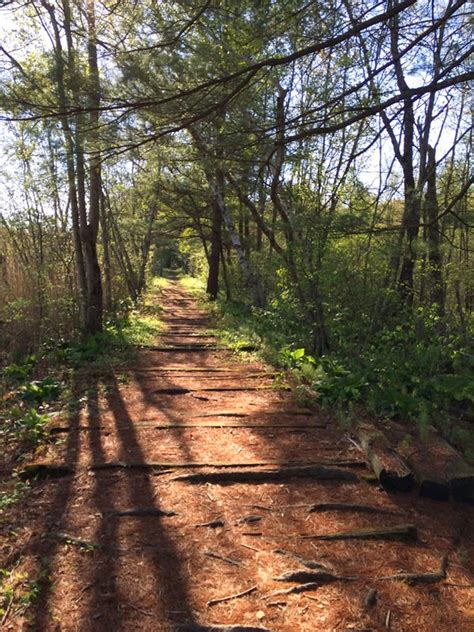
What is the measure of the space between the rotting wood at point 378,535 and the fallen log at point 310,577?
13.5 inches

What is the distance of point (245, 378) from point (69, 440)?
2.91 meters

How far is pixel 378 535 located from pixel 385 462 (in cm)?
82

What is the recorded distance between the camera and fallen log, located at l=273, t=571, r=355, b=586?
2.41 metres

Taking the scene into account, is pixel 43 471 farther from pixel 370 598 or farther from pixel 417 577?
pixel 417 577

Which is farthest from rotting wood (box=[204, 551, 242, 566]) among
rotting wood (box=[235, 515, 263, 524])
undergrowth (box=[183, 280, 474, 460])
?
undergrowth (box=[183, 280, 474, 460])

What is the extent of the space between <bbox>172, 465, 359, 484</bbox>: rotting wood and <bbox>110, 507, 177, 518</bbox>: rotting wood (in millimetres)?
448

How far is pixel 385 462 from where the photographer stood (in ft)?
11.7

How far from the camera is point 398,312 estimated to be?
24.9ft

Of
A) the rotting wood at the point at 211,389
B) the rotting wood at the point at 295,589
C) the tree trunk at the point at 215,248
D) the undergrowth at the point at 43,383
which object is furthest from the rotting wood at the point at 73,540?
the tree trunk at the point at 215,248

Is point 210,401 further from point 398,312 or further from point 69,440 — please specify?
point 398,312

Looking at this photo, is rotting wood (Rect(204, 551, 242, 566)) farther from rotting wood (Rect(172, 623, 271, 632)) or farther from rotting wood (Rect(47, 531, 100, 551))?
rotting wood (Rect(47, 531, 100, 551))

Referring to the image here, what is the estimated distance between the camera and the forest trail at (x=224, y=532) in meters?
2.21

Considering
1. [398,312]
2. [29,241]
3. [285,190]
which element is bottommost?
[398,312]

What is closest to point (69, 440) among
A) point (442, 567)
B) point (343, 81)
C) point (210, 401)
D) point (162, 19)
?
point (210, 401)
